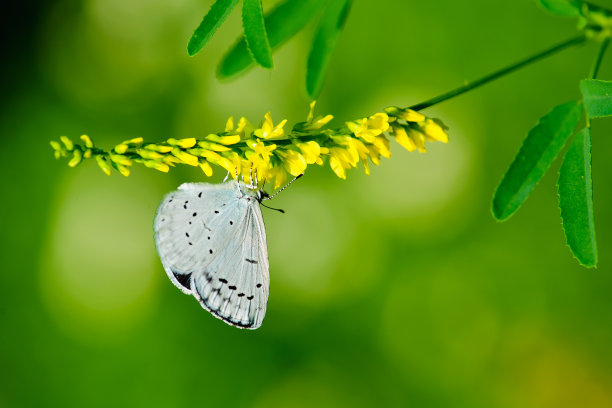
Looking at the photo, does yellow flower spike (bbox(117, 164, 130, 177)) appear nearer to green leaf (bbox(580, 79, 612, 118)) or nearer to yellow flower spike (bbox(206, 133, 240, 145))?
yellow flower spike (bbox(206, 133, 240, 145))

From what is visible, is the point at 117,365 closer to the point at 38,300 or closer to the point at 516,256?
the point at 38,300

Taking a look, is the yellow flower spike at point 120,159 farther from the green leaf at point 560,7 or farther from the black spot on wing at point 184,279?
the green leaf at point 560,7

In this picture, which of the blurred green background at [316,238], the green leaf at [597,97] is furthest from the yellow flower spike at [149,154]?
the blurred green background at [316,238]

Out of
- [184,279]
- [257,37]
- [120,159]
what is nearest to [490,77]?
[257,37]

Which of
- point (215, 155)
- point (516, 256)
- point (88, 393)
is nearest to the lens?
point (215, 155)

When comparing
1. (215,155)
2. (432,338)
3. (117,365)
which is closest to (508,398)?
(432,338)

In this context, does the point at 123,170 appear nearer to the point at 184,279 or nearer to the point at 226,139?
the point at 226,139
